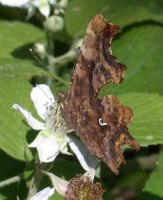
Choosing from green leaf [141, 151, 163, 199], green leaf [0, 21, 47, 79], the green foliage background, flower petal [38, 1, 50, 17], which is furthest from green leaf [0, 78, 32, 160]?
flower petal [38, 1, 50, 17]

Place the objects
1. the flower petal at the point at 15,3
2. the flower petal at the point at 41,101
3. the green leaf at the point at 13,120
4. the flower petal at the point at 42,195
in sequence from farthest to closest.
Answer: the flower petal at the point at 15,3
the flower petal at the point at 41,101
the green leaf at the point at 13,120
the flower petal at the point at 42,195

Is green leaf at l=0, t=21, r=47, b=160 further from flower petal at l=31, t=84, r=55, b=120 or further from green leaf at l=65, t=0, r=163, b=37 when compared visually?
green leaf at l=65, t=0, r=163, b=37

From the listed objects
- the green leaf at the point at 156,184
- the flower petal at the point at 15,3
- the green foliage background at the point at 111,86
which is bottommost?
the green leaf at the point at 156,184

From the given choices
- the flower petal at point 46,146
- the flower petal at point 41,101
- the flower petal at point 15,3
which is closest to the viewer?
the flower petal at point 46,146

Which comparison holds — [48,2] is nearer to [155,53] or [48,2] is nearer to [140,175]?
[155,53]

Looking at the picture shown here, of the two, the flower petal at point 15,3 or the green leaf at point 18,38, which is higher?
the flower petal at point 15,3

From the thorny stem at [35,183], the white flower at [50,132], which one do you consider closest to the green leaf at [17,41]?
the white flower at [50,132]

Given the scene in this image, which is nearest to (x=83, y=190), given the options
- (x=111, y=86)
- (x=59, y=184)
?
(x=59, y=184)

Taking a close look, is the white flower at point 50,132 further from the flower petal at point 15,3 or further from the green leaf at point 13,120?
the flower petal at point 15,3
